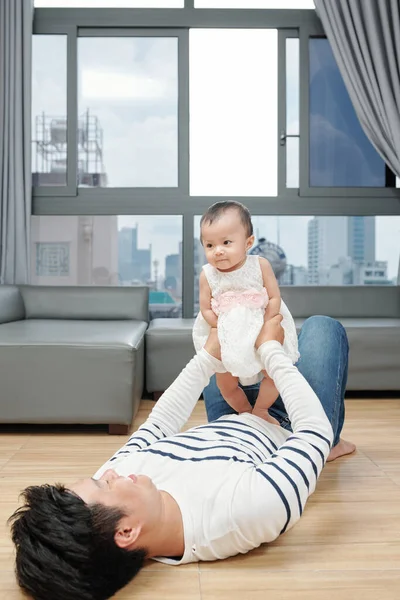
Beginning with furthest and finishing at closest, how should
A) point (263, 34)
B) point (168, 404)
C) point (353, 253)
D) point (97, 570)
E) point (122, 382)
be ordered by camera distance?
point (353, 253), point (263, 34), point (122, 382), point (168, 404), point (97, 570)

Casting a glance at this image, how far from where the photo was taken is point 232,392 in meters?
1.67

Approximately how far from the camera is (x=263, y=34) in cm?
414

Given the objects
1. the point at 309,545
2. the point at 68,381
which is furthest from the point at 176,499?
the point at 68,381

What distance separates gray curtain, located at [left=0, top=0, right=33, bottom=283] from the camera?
12.7 ft

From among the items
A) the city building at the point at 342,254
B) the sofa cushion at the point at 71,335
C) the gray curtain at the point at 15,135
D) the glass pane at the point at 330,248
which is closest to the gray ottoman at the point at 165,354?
the sofa cushion at the point at 71,335

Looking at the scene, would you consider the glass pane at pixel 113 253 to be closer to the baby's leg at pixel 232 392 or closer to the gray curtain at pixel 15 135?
the gray curtain at pixel 15 135

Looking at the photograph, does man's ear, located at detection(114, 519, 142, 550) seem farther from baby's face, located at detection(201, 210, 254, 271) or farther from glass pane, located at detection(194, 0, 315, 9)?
glass pane, located at detection(194, 0, 315, 9)

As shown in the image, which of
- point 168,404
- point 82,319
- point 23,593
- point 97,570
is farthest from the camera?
point 82,319

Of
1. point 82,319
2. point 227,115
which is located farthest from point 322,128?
point 82,319

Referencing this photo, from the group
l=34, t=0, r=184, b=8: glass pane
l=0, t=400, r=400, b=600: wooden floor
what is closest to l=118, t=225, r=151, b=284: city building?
l=34, t=0, r=184, b=8: glass pane

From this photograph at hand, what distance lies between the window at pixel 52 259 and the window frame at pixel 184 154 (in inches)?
14.3

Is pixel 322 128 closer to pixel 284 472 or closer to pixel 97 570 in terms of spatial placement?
pixel 284 472

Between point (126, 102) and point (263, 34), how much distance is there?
107 centimetres

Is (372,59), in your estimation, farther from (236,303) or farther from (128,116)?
(236,303)
